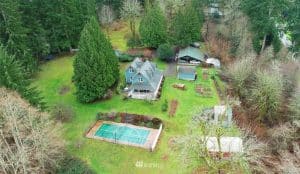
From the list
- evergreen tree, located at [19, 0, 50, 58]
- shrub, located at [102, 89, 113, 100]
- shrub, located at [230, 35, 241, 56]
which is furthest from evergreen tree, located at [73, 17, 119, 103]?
shrub, located at [230, 35, 241, 56]

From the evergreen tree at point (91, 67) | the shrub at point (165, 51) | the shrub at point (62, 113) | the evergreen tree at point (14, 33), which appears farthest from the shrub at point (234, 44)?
the evergreen tree at point (14, 33)

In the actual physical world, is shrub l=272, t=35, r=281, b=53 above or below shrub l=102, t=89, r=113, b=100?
above

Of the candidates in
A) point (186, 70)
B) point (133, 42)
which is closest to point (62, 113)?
point (186, 70)

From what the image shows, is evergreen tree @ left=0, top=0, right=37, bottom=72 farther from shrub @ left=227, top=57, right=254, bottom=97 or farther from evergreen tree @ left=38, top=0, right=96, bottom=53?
shrub @ left=227, top=57, right=254, bottom=97

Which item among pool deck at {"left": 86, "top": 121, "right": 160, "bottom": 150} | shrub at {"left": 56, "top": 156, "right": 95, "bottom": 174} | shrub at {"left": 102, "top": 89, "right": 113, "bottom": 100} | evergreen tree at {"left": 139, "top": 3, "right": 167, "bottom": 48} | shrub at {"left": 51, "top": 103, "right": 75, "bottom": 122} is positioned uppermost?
evergreen tree at {"left": 139, "top": 3, "right": 167, "bottom": 48}

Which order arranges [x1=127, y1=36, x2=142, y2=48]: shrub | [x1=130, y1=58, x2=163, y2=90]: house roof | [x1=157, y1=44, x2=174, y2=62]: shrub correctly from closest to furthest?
[x1=130, y1=58, x2=163, y2=90]: house roof < [x1=157, y1=44, x2=174, y2=62]: shrub < [x1=127, y1=36, x2=142, y2=48]: shrub

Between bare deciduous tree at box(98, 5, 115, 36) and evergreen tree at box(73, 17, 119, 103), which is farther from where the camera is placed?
bare deciduous tree at box(98, 5, 115, 36)

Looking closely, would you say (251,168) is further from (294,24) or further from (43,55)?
(43,55)
